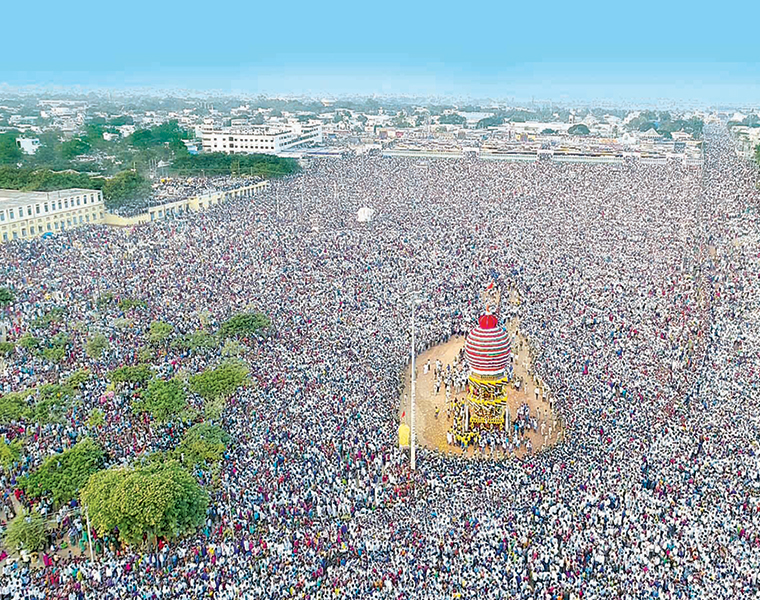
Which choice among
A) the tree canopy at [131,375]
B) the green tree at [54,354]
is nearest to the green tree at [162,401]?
the tree canopy at [131,375]

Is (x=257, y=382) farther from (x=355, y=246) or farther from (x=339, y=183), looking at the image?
(x=339, y=183)

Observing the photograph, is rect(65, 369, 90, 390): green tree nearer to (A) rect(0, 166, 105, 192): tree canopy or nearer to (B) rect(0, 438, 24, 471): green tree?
(B) rect(0, 438, 24, 471): green tree

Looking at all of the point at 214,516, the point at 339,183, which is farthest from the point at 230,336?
the point at 339,183

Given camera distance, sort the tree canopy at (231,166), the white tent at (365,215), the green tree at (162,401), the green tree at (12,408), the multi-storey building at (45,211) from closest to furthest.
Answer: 1. the green tree at (12,408)
2. the green tree at (162,401)
3. the multi-storey building at (45,211)
4. the white tent at (365,215)
5. the tree canopy at (231,166)

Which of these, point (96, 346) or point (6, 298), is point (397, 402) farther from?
point (6, 298)

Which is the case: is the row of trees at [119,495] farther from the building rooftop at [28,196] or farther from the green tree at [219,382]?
the building rooftop at [28,196]

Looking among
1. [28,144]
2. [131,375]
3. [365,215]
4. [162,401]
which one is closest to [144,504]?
[162,401]
